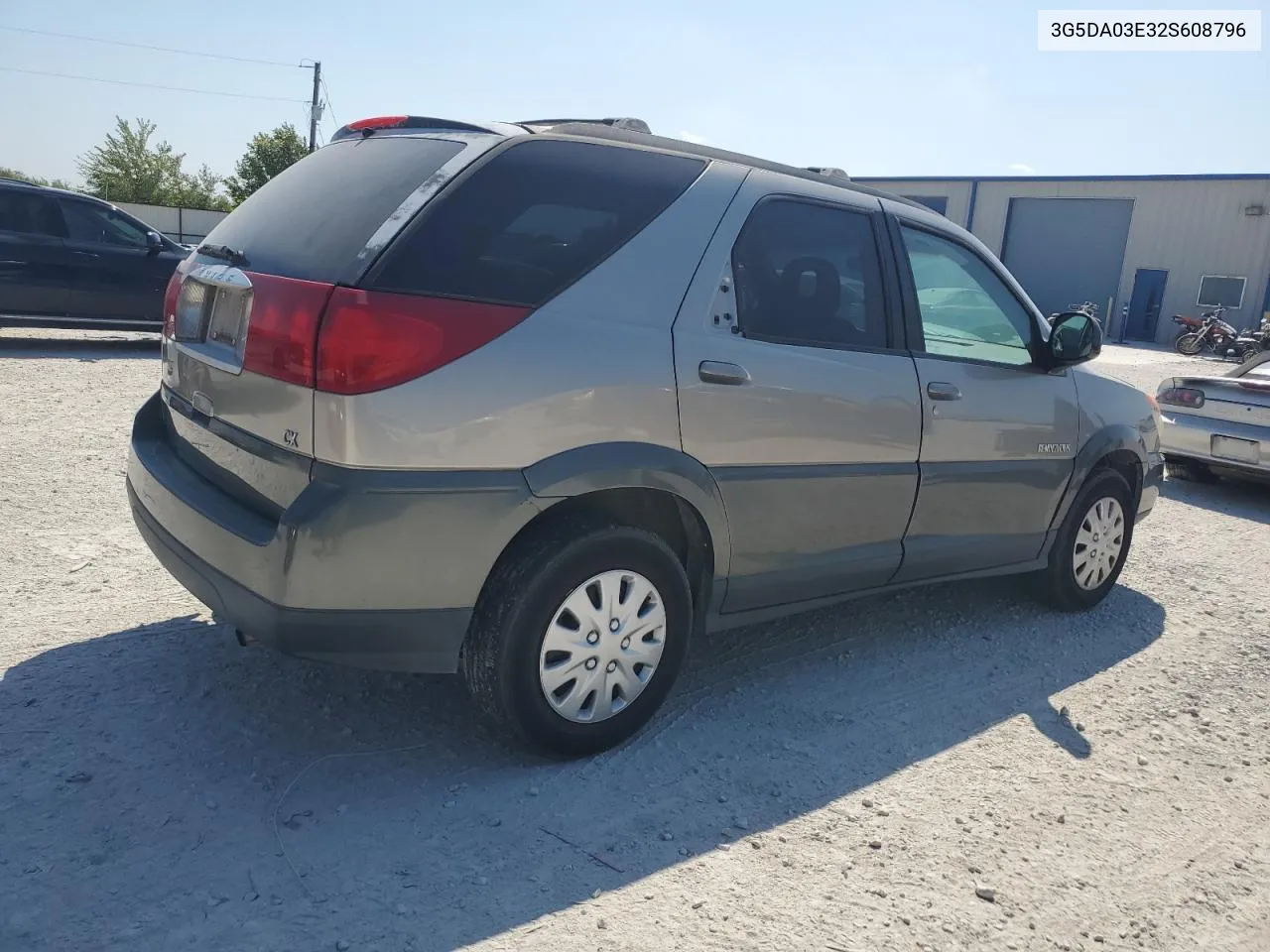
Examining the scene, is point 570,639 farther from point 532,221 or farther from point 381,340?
point 532,221

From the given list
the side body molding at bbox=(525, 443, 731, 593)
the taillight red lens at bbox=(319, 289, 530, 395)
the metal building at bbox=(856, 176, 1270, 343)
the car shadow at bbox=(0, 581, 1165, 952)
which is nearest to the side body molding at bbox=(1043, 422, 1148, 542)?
the car shadow at bbox=(0, 581, 1165, 952)

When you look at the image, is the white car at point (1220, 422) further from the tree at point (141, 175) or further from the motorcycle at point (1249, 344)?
the tree at point (141, 175)

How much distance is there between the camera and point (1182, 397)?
26.9ft

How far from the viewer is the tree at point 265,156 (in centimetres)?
4606

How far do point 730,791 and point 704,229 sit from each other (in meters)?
1.76

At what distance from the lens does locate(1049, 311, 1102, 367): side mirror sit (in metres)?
4.34

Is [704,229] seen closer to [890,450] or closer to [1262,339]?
[890,450]

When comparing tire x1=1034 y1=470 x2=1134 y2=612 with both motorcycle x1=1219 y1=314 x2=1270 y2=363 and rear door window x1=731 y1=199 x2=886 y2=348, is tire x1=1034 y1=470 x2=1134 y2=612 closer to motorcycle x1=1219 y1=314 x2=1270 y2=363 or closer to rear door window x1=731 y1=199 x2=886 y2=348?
rear door window x1=731 y1=199 x2=886 y2=348

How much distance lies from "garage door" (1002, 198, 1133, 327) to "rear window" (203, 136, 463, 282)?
3102 centimetres

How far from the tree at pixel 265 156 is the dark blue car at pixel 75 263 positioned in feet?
123

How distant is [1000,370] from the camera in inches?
165

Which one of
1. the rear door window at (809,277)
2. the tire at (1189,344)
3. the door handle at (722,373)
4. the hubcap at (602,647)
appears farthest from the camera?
the tire at (1189,344)

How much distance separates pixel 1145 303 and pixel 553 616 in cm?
3238

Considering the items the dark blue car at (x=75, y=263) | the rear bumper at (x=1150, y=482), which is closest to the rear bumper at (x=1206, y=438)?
the rear bumper at (x=1150, y=482)
